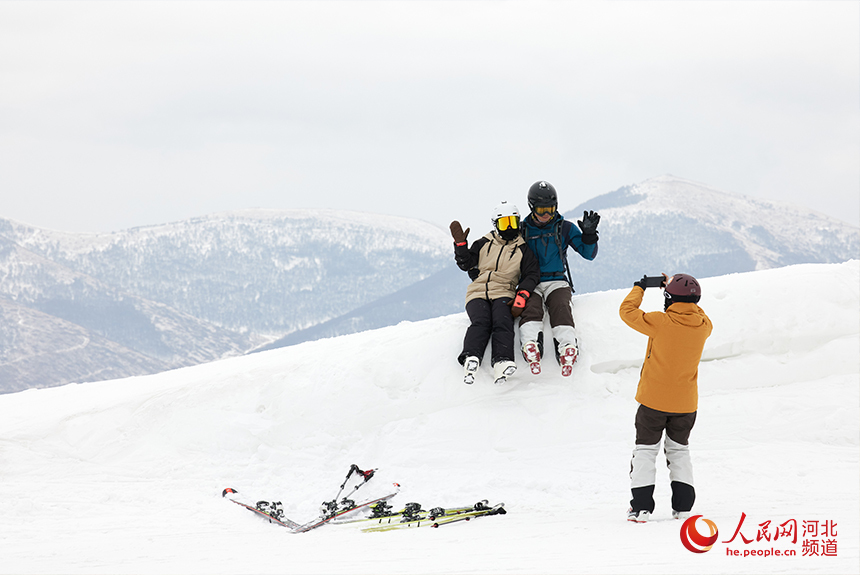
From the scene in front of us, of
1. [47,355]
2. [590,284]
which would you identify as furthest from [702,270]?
[47,355]

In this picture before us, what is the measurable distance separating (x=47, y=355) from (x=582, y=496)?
167 metres

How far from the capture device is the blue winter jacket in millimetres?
8102

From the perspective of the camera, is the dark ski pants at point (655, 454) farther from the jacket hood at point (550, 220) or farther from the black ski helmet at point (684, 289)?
the jacket hood at point (550, 220)

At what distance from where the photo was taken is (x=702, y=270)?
164750 mm

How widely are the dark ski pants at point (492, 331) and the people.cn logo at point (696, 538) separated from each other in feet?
10.0

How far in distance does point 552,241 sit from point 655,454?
143 inches

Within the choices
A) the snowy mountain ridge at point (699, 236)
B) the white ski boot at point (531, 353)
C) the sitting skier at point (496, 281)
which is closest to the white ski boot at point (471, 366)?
the sitting skier at point (496, 281)

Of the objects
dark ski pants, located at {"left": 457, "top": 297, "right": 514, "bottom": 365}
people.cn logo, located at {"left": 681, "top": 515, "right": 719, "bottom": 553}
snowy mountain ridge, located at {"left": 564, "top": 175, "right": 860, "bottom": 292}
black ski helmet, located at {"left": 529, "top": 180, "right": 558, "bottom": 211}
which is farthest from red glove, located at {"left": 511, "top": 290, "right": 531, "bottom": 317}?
snowy mountain ridge, located at {"left": 564, "top": 175, "right": 860, "bottom": 292}

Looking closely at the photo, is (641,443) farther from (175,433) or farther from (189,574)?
(175,433)

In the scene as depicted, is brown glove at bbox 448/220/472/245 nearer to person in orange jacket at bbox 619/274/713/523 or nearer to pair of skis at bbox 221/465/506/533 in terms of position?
person in orange jacket at bbox 619/274/713/523

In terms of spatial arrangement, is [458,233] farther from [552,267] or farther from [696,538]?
[696,538]

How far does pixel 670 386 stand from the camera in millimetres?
5055

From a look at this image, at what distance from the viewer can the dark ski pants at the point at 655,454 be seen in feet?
16.9

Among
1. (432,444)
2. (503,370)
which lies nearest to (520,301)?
(503,370)
